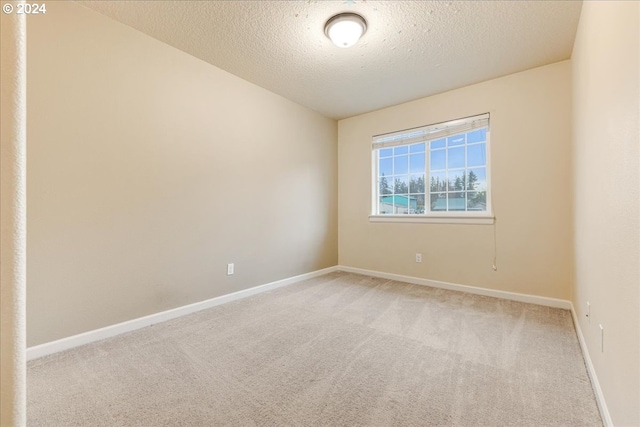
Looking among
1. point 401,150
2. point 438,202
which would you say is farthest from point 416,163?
point 438,202

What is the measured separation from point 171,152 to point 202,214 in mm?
644

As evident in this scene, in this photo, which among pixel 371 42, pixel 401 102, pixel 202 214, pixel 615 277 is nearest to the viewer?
pixel 615 277

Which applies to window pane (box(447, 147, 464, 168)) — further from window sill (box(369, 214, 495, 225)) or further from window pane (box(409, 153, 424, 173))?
window sill (box(369, 214, 495, 225))

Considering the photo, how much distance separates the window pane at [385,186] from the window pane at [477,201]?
107 centimetres

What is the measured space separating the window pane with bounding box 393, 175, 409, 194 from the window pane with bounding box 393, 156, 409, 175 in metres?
0.09

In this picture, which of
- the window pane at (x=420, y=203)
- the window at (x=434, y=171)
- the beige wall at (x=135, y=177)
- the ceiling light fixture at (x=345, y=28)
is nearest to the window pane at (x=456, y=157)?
the window at (x=434, y=171)

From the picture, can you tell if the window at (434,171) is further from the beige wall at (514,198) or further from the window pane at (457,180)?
the beige wall at (514,198)

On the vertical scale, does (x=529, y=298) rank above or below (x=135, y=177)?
below

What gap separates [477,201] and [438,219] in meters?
0.49

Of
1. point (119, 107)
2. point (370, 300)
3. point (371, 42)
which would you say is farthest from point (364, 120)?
point (119, 107)

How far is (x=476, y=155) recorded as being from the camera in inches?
131

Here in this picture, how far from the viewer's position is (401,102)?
148 inches

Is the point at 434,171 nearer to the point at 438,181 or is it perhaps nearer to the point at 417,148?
the point at 438,181

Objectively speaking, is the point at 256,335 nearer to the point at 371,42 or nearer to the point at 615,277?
the point at 615,277
